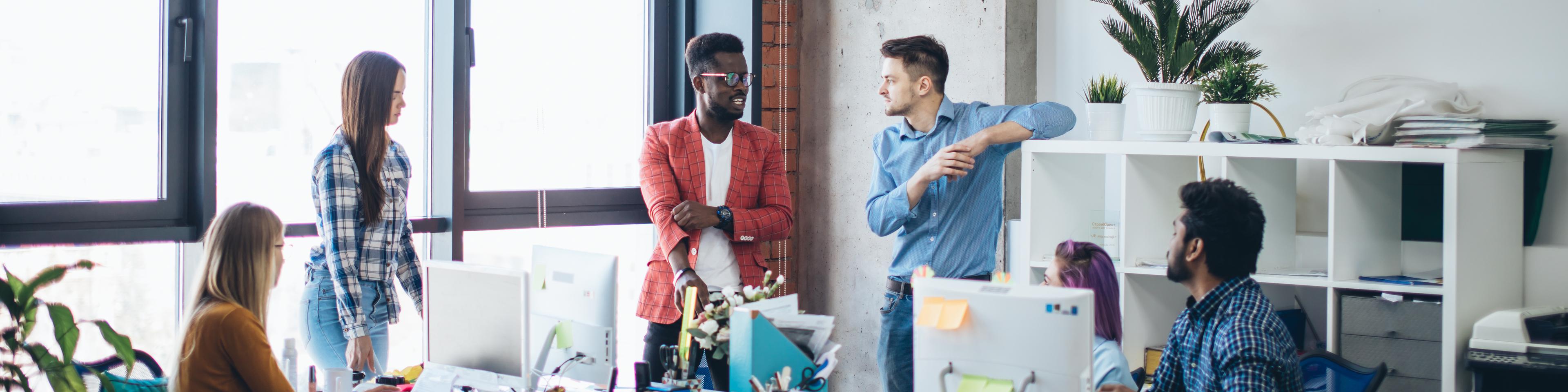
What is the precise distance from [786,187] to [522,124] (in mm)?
1162

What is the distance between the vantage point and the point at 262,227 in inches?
89.7

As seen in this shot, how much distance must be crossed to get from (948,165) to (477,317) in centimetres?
126

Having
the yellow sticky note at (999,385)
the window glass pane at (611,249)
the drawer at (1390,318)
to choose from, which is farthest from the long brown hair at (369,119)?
the drawer at (1390,318)

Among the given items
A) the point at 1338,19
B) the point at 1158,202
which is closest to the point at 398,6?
the point at 1158,202

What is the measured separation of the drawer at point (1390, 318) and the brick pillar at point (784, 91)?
84.4 inches

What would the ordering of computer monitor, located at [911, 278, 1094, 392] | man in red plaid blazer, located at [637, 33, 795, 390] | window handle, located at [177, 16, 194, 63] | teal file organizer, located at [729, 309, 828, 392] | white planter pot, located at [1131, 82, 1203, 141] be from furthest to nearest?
man in red plaid blazer, located at [637, 33, 795, 390] → window handle, located at [177, 16, 194, 63] → white planter pot, located at [1131, 82, 1203, 141] → teal file organizer, located at [729, 309, 828, 392] → computer monitor, located at [911, 278, 1094, 392]

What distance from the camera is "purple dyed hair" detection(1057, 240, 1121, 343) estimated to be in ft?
7.75

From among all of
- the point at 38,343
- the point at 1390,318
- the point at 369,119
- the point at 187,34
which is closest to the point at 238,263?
the point at 38,343

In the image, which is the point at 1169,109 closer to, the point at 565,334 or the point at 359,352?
the point at 565,334

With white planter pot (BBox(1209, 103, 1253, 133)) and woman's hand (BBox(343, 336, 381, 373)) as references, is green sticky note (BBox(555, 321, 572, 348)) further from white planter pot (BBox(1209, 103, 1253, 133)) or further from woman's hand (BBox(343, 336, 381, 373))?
white planter pot (BBox(1209, 103, 1253, 133))

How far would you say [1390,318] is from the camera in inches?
98.0

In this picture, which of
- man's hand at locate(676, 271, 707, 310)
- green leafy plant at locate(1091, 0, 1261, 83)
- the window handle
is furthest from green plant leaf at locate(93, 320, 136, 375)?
green leafy plant at locate(1091, 0, 1261, 83)

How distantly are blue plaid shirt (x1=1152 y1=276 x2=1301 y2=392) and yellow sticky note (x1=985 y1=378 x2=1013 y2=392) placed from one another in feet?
1.44

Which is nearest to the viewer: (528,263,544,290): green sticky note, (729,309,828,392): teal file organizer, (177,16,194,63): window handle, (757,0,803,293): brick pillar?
(729,309,828,392): teal file organizer
